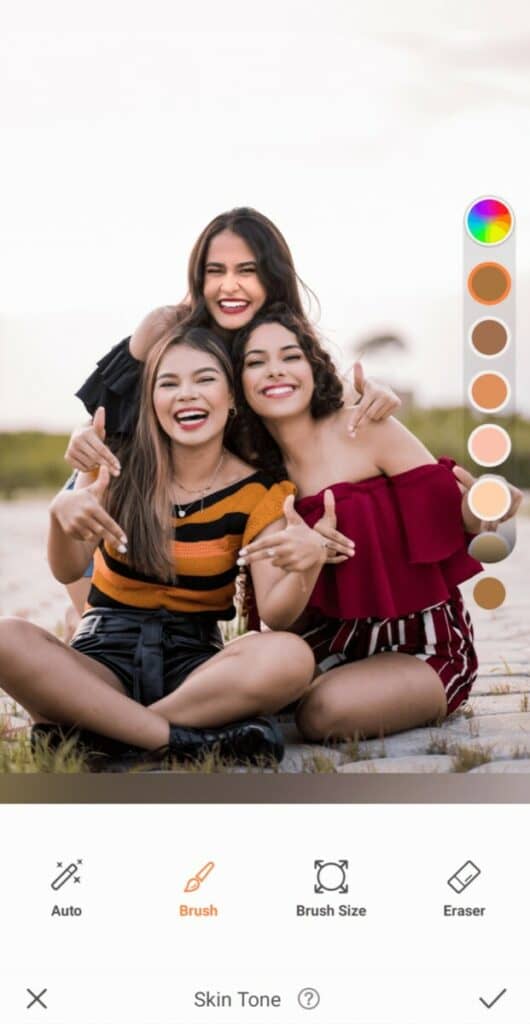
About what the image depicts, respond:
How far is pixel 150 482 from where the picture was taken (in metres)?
1.24

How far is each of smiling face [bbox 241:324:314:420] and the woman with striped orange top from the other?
24 millimetres

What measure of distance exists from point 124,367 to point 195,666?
0.95ft

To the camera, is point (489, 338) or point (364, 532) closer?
point (489, 338)

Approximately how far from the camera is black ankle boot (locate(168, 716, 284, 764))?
1.13 m

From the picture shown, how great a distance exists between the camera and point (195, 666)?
122 centimetres

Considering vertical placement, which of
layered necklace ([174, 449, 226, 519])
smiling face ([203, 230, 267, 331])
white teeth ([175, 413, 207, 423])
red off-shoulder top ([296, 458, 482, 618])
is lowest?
red off-shoulder top ([296, 458, 482, 618])

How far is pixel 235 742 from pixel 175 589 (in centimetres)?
17
